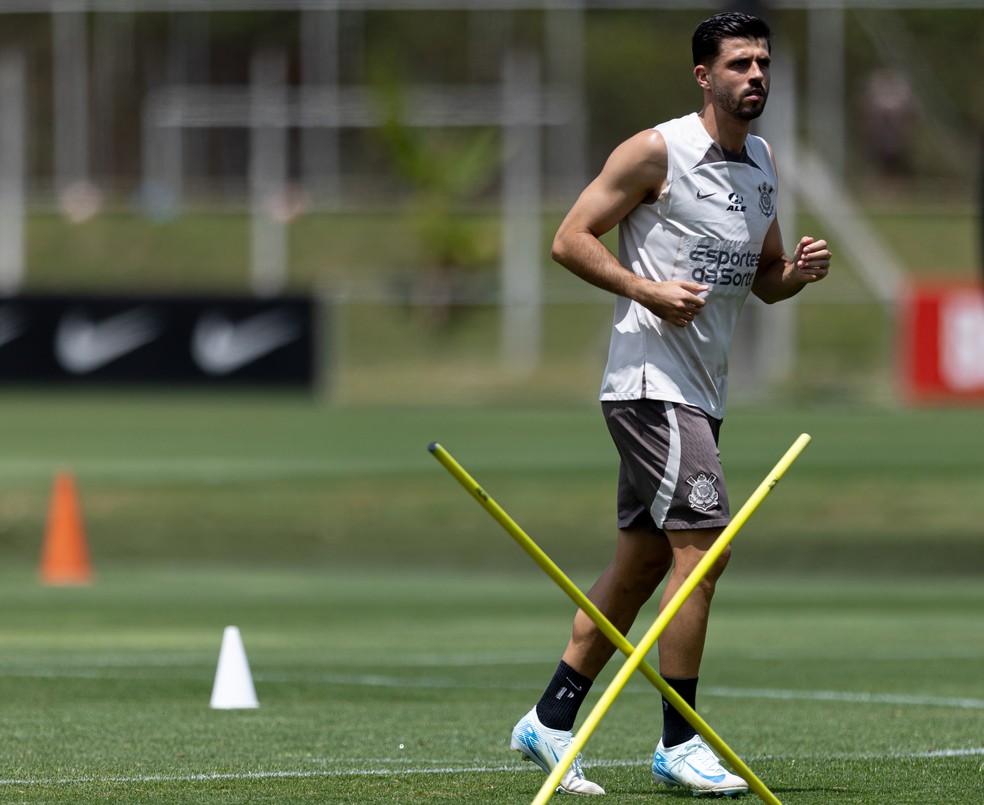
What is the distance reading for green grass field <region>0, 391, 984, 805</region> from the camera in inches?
282

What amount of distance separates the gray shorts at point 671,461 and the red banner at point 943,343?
21.2 meters

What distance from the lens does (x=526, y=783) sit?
6.77m

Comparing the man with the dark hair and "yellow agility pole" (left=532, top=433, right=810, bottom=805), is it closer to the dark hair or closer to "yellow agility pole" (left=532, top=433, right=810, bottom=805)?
the dark hair

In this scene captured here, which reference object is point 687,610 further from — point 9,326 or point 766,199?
point 9,326

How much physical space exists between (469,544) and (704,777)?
12.3 m

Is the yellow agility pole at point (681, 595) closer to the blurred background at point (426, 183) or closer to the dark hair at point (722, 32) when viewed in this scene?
the dark hair at point (722, 32)

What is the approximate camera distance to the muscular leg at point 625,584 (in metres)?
6.85

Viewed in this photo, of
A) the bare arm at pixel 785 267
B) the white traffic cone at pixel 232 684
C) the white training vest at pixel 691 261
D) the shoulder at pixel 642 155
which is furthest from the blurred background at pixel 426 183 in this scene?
the shoulder at pixel 642 155

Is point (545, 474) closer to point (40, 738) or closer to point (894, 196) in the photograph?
point (40, 738)

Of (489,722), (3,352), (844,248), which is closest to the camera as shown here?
(489,722)

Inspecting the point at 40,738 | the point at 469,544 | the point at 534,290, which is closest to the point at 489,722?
the point at 40,738

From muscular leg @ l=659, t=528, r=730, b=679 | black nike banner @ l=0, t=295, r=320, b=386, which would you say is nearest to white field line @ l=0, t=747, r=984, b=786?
muscular leg @ l=659, t=528, r=730, b=679

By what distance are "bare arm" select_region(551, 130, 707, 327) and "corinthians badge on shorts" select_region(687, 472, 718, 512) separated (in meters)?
0.49

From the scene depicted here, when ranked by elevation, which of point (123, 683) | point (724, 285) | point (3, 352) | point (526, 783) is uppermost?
point (724, 285)
